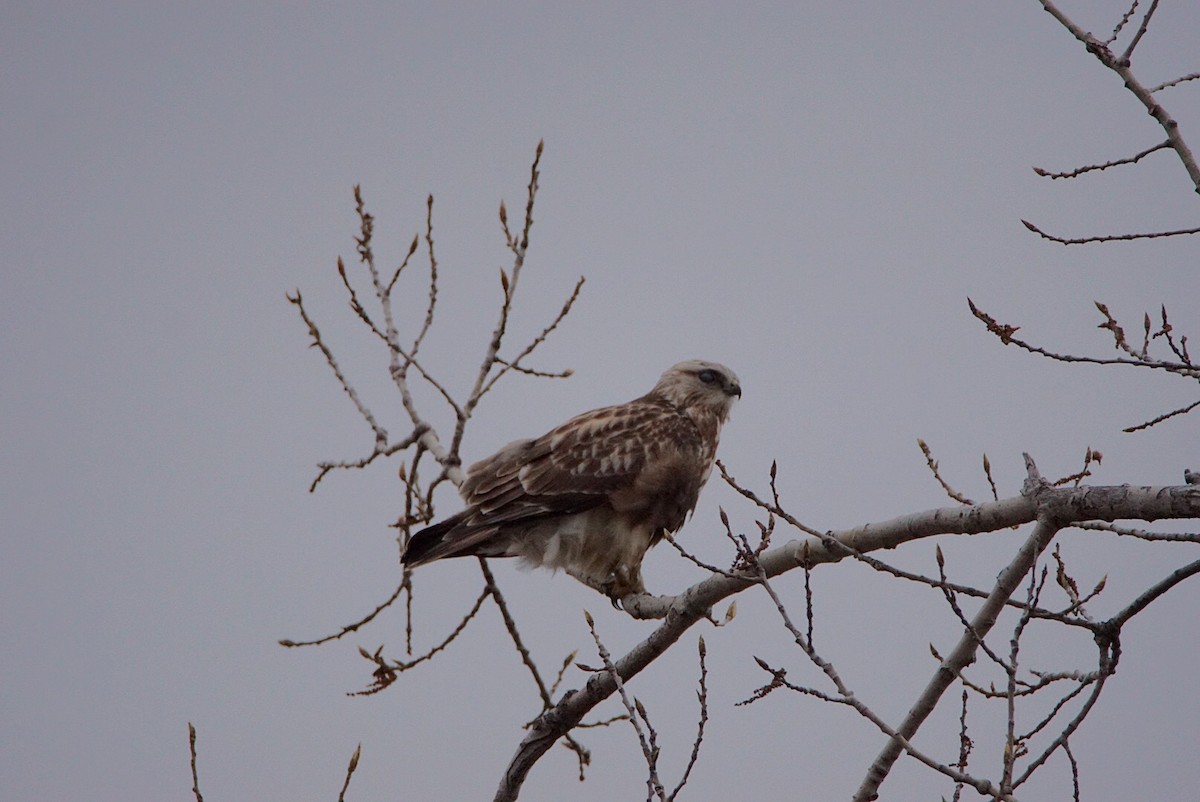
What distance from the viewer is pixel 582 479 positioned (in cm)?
610

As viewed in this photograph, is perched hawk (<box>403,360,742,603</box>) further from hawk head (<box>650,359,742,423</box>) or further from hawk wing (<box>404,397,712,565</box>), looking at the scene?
hawk head (<box>650,359,742,423</box>)

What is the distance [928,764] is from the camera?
8.79 feet

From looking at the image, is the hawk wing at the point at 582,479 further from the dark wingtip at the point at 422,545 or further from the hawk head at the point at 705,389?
the hawk head at the point at 705,389

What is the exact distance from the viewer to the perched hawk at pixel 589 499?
19.6 ft

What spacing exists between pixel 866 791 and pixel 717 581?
2.60 ft

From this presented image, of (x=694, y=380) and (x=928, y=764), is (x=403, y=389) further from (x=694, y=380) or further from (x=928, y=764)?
(x=928, y=764)

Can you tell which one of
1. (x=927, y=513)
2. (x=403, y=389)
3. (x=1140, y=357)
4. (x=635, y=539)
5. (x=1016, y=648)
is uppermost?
(x=403, y=389)

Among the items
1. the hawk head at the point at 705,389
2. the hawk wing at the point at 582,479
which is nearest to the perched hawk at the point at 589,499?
the hawk wing at the point at 582,479

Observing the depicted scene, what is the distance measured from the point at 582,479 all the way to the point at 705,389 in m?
1.24

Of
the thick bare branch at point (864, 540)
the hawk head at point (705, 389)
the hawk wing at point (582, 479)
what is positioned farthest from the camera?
the hawk head at point (705, 389)

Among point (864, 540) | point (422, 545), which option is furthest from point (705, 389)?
point (864, 540)

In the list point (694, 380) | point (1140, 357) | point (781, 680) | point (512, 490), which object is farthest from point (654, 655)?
point (694, 380)

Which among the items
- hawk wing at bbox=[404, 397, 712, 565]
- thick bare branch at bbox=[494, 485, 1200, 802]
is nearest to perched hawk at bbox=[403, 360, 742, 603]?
hawk wing at bbox=[404, 397, 712, 565]

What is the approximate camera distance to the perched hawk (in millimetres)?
5965
